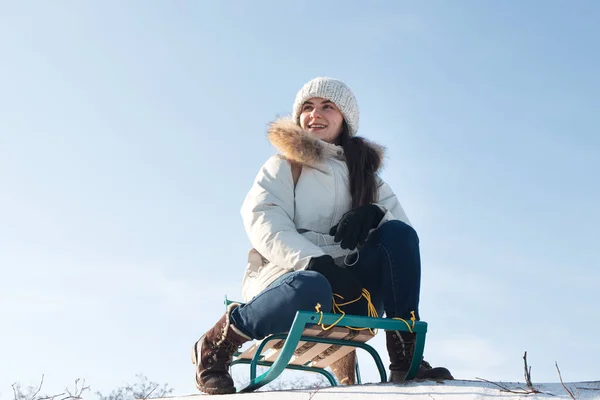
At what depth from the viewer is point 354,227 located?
305 cm

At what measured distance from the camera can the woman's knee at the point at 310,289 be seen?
2.78m

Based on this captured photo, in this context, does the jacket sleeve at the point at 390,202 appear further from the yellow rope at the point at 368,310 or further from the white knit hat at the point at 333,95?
the yellow rope at the point at 368,310

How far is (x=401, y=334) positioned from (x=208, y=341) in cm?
78

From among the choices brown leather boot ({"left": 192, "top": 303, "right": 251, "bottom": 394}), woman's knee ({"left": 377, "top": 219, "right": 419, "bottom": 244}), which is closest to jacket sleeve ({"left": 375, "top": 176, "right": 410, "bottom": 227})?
woman's knee ({"left": 377, "top": 219, "right": 419, "bottom": 244})

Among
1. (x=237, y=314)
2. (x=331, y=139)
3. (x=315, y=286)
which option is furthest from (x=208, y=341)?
(x=331, y=139)

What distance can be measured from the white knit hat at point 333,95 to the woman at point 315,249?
0.19 meters

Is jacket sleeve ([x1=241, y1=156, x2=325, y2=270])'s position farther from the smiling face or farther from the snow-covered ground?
the snow-covered ground

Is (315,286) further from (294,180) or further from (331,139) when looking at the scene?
(331,139)

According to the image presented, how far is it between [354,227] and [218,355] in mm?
752

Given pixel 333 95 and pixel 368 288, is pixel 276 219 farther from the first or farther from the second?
pixel 333 95

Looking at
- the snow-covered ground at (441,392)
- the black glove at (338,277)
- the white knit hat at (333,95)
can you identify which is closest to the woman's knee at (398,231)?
the black glove at (338,277)

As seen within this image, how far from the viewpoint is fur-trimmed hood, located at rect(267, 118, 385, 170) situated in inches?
130

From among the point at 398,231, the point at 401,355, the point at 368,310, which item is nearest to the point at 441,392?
the point at 401,355

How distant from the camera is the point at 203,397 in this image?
2.87 meters
